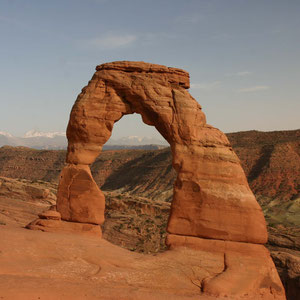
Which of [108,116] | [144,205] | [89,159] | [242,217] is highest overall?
[108,116]

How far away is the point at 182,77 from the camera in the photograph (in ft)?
50.9

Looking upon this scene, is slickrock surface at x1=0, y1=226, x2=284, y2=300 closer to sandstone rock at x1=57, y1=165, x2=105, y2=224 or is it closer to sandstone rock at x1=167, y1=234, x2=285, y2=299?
sandstone rock at x1=167, y1=234, x2=285, y2=299

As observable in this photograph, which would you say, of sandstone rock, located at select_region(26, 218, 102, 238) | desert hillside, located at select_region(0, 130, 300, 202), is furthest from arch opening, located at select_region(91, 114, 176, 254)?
sandstone rock, located at select_region(26, 218, 102, 238)

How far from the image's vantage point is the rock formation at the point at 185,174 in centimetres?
1333

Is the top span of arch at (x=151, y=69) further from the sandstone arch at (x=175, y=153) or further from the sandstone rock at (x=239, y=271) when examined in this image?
the sandstone rock at (x=239, y=271)

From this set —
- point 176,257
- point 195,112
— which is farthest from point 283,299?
point 195,112

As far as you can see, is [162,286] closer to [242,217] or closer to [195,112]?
[242,217]

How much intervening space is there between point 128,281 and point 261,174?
4830 cm

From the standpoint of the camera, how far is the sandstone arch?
13898 millimetres

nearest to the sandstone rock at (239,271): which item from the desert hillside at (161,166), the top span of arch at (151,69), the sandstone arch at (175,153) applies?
the sandstone arch at (175,153)

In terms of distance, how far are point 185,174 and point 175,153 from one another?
984mm

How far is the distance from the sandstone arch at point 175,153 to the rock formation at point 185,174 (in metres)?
0.04

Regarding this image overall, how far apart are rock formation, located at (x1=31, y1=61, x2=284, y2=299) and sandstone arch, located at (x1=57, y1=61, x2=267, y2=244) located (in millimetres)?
39

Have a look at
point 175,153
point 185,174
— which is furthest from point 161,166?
point 185,174
